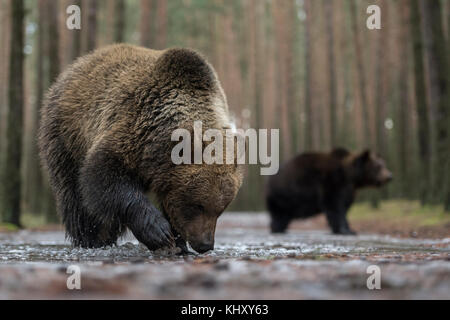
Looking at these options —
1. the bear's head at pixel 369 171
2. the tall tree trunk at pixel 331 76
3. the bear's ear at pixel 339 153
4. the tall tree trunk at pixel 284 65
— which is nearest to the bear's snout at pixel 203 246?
the bear's ear at pixel 339 153

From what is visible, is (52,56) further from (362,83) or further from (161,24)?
(362,83)

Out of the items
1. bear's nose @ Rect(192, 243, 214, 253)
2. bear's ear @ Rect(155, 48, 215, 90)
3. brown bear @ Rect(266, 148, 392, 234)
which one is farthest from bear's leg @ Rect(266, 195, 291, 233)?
bear's nose @ Rect(192, 243, 214, 253)

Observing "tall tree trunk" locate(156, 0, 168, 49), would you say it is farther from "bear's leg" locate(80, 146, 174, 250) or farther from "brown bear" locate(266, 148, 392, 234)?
"bear's leg" locate(80, 146, 174, 250)

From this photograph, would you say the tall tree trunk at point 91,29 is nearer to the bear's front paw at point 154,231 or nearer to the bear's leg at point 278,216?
the bear's leg at point 278,216

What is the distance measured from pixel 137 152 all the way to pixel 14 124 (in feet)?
30.1

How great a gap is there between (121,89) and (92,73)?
867mm

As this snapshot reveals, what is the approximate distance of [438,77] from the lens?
1480cm

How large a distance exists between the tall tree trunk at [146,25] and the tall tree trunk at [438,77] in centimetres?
994

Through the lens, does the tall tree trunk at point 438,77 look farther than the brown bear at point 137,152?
Yes

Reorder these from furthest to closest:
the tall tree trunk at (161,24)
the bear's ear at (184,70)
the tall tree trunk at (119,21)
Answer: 1. the tall tree trunk at (161,24)
2. the tall tree trunk at (119,21)
3. the bear's ear at (184,70)

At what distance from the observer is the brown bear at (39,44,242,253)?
20.3ft

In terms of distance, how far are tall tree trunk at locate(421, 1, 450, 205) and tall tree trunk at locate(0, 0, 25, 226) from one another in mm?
10148

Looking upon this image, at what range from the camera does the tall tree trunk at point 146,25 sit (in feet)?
69.9
